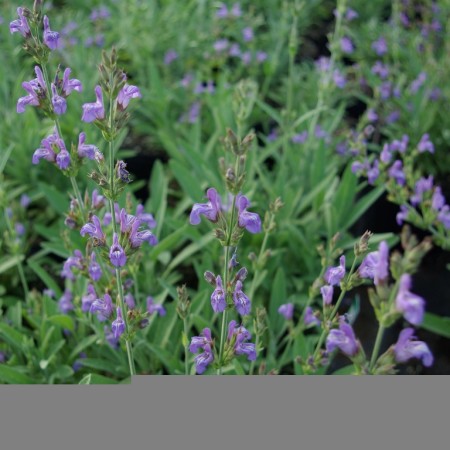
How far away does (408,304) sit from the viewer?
3.23 feet

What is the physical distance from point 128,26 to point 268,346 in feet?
8.63

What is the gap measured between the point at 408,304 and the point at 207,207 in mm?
529

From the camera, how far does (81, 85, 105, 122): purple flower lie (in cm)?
141

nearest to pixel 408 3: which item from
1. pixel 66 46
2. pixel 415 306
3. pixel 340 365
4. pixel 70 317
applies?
pixel 66 46

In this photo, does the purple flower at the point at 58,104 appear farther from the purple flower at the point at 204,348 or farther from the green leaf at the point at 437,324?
the green leaf at the point at 437,324

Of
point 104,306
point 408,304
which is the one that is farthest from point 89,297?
point 408,304

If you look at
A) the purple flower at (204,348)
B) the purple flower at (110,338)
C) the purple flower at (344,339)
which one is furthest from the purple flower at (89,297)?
the purple flower at (344,339)

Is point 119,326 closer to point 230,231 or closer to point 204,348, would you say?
point 204,348

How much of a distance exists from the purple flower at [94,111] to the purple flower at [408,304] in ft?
2.46

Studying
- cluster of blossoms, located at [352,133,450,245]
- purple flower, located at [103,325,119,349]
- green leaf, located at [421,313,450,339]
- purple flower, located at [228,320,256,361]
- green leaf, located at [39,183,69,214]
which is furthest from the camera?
green leaf, located at [39,183,69,214]

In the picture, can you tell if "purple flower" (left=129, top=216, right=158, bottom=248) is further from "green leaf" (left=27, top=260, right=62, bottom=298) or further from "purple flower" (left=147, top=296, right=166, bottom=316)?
"green leaf" (left=27, top=260, right=62, bottom=298)

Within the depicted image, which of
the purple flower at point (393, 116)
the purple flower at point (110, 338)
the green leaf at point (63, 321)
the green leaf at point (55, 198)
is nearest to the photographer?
the purple flower at point (110, 338)

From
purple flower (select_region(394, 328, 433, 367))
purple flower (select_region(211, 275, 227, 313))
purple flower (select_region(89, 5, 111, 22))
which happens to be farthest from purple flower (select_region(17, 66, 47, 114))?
purple flower (select_region(89, 5, 111, 22))

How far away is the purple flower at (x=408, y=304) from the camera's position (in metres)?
0.98
